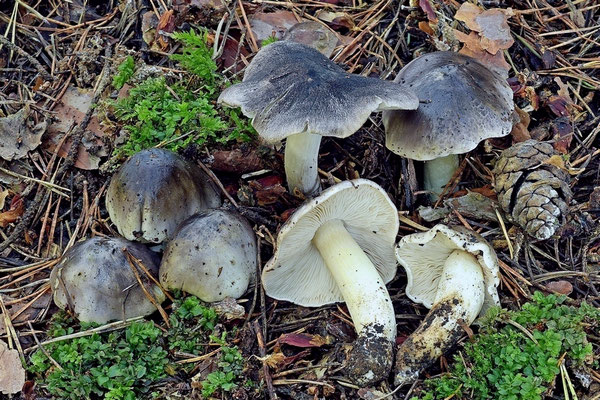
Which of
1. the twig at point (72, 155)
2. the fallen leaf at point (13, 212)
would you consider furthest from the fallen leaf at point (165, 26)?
the fallen leaf at point (13, 212)

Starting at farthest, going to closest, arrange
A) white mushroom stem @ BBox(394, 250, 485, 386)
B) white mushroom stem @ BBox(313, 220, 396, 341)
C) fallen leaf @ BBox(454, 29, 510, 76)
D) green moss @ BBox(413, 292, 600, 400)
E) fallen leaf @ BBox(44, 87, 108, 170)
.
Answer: fallen leaf @ BBox(44, 87, 108, 170) → fallen leaf @ BBox(454, 29, 510, 76) → white mushroom stem @ BBox(313, 220, 396, 341) → white mushroom stem @ BBox(394, 250, 485, 386) → green moss @ BBox(413, 292, 600, 400)

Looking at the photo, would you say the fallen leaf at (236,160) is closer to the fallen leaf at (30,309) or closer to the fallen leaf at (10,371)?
the fallen leaf at (30,309)

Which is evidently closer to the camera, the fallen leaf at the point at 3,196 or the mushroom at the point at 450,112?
the mushroom at the point at 450,112

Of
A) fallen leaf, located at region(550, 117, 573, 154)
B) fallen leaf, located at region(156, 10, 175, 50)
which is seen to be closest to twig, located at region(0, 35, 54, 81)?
fallen leaf, located at region(156, 10, 175, 50)

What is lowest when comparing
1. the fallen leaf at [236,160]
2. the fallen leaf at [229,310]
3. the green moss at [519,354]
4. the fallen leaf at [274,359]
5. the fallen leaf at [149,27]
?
the fallen leaf at [274,359]

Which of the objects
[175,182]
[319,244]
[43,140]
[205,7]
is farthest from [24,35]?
[319,244]

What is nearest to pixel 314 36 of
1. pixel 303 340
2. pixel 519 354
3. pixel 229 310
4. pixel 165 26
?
pixel 165 26

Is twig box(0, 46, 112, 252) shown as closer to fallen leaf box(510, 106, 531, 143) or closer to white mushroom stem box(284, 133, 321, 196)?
white mushroom stem box(284, 133, 321, 196)
